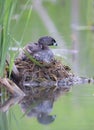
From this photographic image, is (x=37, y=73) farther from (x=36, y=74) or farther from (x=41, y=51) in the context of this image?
(x=41, y=51)

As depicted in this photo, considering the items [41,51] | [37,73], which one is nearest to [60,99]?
[37,73]

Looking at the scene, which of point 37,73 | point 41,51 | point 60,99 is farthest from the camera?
point 41,51

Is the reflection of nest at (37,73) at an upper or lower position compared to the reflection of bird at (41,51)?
lower

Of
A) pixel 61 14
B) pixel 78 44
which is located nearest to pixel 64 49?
pixel 78 44

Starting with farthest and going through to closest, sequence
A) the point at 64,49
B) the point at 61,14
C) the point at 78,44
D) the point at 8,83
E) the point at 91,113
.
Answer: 1. the point at 61,14
2. the point at 78,44
3. the point at 64,49
4. the point at 8,83
5. the point at 91,113

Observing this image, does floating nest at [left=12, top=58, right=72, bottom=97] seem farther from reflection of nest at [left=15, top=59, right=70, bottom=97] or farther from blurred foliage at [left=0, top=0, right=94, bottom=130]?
blurred foliage at [left=0, top=0, right=94, bottom=130]

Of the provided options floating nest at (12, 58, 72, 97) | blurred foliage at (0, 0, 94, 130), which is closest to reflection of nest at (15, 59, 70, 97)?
floating nest at (12, 58, 72, 97)

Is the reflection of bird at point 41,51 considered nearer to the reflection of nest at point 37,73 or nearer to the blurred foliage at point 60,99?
the reflection of nest at point 37,73

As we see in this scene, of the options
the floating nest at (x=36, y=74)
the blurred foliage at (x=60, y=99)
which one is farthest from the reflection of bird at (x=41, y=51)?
the blurred foliage at (x=60, y=99)

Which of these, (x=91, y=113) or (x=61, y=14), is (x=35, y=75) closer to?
(x=91, y=113)
